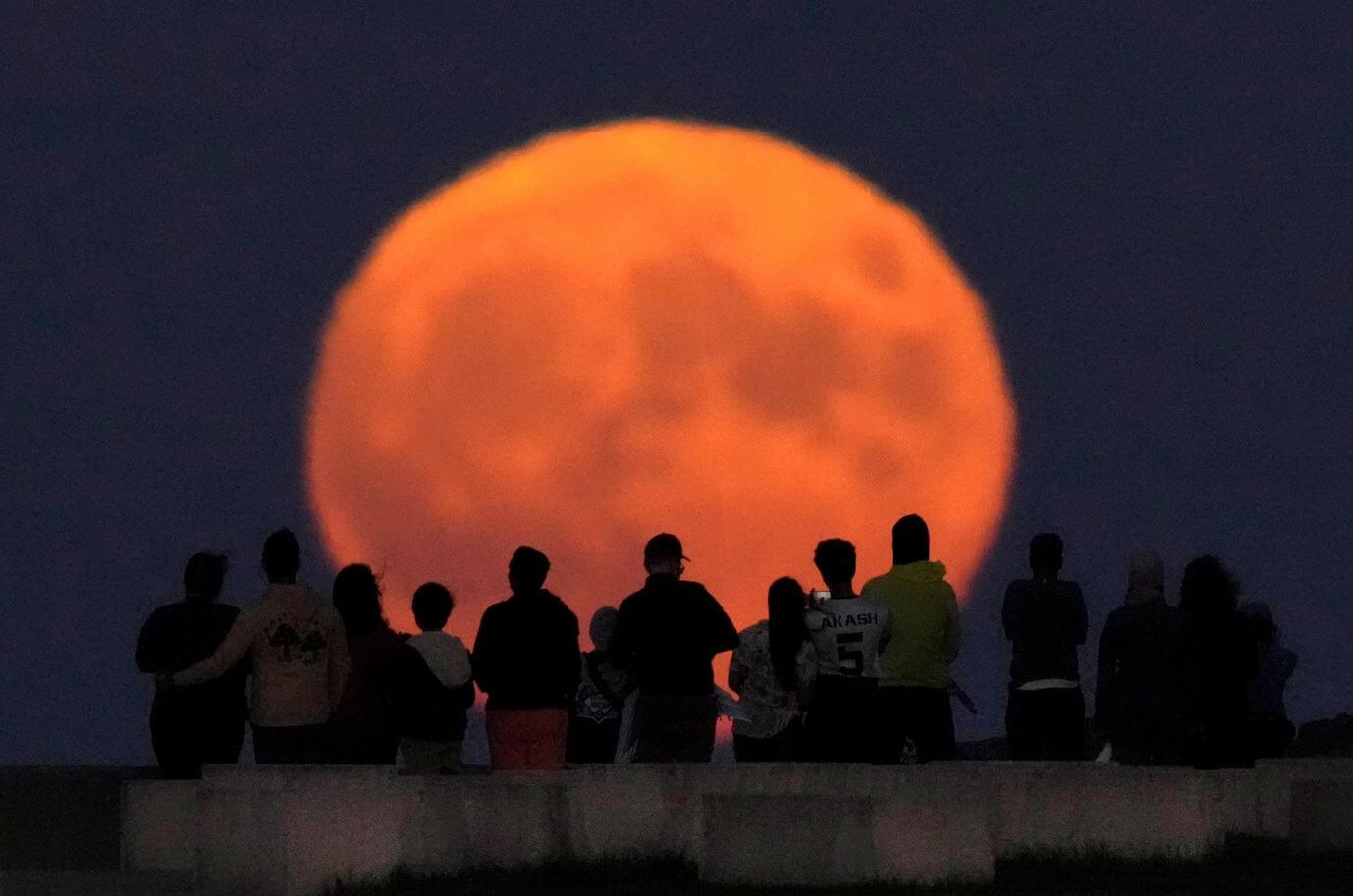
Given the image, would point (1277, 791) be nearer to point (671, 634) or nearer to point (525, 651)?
point (671, 634)

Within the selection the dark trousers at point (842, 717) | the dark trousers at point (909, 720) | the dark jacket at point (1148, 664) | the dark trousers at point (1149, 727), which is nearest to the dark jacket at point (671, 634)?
the dark trousers at point (842, 717)

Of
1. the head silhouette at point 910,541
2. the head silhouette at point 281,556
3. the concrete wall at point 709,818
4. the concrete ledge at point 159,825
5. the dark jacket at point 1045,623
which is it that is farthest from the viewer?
the dark jacket at point 1045,623

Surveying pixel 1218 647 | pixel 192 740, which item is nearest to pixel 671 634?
pixel 192 740

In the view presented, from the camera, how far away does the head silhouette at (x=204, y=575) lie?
17.7m

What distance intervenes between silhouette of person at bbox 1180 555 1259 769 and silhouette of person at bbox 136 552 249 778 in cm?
501

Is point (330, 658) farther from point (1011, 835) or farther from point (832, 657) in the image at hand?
point (1011, 835)

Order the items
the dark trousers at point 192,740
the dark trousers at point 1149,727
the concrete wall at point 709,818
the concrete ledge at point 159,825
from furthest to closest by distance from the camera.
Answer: the concrete ledge at point 159,825, the dark trousers at point 1149,727, the dark trousers at point 192,740, the concrete wall at point 709,818

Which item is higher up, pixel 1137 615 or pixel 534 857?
pixel 1137 615

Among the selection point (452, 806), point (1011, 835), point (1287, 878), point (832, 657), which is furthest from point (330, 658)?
point (1287, 878)

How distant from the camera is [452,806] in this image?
1681cm

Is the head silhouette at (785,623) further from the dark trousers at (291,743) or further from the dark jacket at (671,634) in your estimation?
the dark trousers at (291,743)

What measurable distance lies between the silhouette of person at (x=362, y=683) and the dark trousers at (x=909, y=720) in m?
2.57

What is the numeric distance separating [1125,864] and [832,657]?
1918 mm

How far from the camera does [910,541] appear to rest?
1756 centimetres
